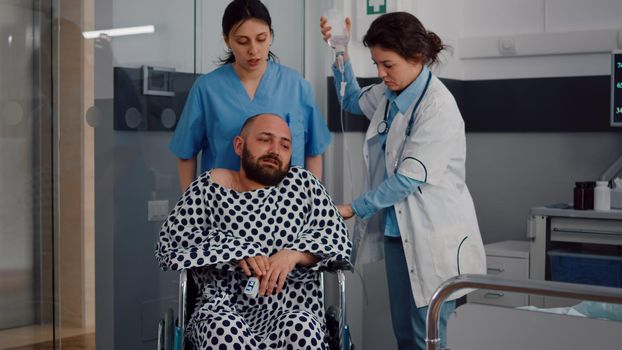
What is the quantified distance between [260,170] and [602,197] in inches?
68.9

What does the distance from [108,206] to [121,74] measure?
478 millimetres

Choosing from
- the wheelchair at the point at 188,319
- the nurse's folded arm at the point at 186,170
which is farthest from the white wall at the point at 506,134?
the wheelchair at the point at 188,319

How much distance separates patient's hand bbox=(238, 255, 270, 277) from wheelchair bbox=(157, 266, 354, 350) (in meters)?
0.17

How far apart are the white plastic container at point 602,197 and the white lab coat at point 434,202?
1.02 meters

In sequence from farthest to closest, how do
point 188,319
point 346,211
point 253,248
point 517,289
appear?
point 346,211 → point 188,319 → point 253,248 → point 517,289

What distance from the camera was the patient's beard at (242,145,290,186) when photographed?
278cm

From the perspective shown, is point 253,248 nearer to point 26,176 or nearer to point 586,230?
point 26,176

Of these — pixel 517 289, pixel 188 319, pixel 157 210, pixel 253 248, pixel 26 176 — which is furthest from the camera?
pixel 157 210

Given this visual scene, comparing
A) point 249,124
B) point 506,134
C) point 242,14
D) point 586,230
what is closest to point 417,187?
point 249,124

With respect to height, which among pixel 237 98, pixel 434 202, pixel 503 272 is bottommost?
pixel 503 272

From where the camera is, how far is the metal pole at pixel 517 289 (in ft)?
5.63

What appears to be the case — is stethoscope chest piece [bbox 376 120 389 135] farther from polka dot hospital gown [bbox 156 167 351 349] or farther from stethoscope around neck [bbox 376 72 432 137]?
polka dot hospital gown [bbox 156 167 351 349]

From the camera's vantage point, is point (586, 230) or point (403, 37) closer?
point (403, 37)

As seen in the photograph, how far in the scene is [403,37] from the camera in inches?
113
